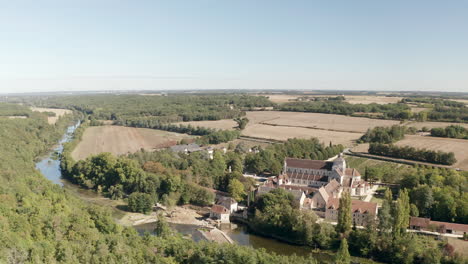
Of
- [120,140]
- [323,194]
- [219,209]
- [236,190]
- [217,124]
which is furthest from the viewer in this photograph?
[217,124]

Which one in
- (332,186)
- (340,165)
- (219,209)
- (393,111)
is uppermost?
(393,111)

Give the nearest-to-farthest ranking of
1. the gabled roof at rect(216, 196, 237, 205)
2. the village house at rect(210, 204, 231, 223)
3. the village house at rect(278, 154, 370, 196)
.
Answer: the village house at rect(210, 204, 231, 223)
the gabled roof at rect(216, 196, 237, 205)
the village house at rect(278, 154, 370, 196)

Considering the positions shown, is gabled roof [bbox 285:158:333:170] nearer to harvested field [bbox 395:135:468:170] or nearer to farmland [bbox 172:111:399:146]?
harvested field [bbox 395:135:468:170]

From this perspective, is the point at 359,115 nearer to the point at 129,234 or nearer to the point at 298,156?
the point at 298,156

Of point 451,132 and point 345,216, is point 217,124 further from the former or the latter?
point 345,216

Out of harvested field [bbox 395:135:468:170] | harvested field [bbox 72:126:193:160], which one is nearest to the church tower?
harvested field [bbox 395:135:468:170]

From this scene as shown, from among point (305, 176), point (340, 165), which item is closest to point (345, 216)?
point (340, 165)

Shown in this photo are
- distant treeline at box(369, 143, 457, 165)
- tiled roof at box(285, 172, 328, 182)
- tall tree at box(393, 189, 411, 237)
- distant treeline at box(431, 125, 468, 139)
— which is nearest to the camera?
tall tree at box(393, 189, 411, 237)

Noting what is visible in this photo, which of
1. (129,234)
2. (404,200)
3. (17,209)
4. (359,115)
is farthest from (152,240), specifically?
(359,115)
